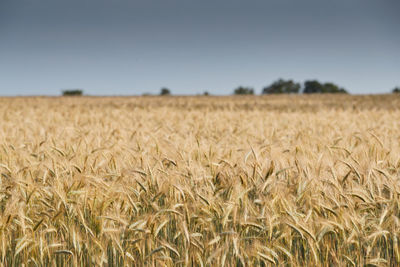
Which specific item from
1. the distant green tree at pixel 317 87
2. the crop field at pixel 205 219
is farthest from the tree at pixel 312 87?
the crop field at pixel 205 219

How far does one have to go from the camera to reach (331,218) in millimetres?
2092

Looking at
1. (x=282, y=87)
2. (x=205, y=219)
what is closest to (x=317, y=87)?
(x=282, y=87)

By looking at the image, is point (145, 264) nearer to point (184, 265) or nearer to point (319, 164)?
point (184, 265)

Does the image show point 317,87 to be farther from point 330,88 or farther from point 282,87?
point 282,87

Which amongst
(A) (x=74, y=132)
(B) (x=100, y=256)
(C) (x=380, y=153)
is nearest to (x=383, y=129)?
(C) (x=380, y=153)

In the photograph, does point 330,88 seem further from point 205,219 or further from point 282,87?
point 205,219

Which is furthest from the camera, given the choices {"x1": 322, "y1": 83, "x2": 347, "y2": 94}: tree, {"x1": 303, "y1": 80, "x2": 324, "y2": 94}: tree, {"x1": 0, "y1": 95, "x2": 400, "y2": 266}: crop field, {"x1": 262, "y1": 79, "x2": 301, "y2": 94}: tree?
{"x1": 262, "y1": 79, "x2": 301, "y2": 94}: tree

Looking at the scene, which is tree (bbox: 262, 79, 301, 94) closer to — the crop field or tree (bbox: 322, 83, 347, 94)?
tree (bbox: 322, 83, 347, 94)

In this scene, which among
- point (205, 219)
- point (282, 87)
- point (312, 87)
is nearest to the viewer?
point (205, 219)

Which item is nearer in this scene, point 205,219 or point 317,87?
point 205,219

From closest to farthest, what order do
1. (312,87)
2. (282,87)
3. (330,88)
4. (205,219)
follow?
(205,219) → (330,88) → (312,87) → (282,87)

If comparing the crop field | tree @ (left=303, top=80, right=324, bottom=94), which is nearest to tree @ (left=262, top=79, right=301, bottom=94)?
tree @ (left=303, top=80, right=324, bottom=94)

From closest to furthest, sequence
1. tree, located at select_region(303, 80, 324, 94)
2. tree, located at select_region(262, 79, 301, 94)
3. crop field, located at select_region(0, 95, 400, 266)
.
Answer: crop field, located at select_region(0, 95, 400, 266) → tree, located at select_region(303, 80, 324, 94) → tree, located at select_region(262, 79, 301, 94)

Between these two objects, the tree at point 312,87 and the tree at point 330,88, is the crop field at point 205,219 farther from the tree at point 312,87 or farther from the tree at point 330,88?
the tree at point 312,87
